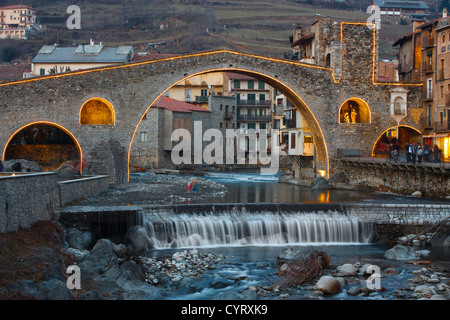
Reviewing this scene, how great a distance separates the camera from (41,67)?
63.4m

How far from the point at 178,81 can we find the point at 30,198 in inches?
814

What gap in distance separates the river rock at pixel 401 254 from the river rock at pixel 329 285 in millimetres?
4982

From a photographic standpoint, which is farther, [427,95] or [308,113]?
[308,113]

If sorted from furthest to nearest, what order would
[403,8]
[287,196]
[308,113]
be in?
1. [403,8]
2. [308,113]
3. [287,196]

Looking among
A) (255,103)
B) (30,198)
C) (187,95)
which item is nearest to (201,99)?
(187,95)

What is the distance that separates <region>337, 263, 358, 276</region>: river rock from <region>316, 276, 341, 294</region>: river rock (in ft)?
5.59

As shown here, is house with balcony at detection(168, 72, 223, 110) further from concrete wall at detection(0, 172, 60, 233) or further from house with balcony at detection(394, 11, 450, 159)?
concrete wall at detection(0, 172, 60, 233)

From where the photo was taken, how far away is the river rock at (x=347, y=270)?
1770cm

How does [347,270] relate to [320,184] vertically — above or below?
below

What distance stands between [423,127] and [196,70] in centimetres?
1653

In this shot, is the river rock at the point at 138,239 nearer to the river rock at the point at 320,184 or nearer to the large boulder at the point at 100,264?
the large boulder at the point at 100,264

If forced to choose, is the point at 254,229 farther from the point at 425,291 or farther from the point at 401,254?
the point at 425,291

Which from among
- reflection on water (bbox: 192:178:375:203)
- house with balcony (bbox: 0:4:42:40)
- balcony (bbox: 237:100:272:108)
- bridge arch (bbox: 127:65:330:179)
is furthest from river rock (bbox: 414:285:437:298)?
house with balcony (bbox: 0:4:42:40)

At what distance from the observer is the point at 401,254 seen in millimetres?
20281
